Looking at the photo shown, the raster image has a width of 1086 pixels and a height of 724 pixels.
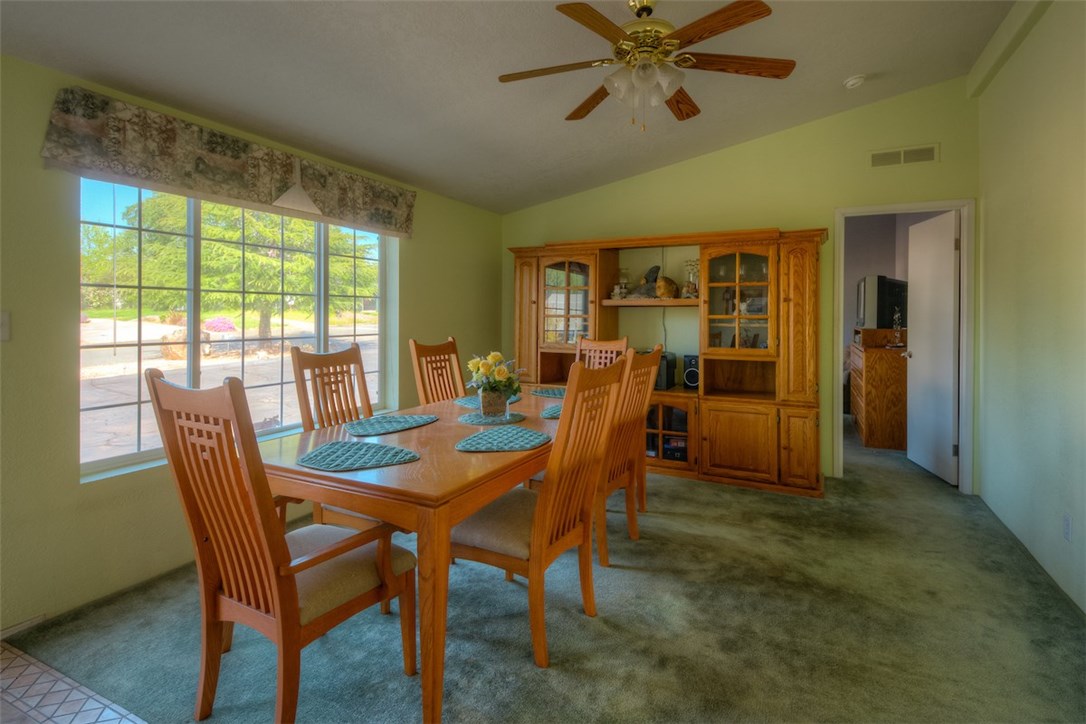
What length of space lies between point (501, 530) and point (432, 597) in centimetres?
46

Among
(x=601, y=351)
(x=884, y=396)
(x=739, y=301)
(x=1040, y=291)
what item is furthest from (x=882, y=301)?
(x=601, y=351)

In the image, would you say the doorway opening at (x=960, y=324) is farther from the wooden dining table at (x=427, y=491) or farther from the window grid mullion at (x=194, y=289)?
the window grid mullion at (x=194, y=289)

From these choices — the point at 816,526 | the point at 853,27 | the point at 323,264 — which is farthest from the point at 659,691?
the point at 853,27

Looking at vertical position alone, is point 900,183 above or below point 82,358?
above

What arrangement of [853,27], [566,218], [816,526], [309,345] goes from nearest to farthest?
[853,27] < [816,526] < [309,345] < [566,218]

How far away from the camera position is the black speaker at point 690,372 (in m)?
4.10

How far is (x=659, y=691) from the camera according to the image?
1.67 m

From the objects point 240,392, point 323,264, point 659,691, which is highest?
point 323,264

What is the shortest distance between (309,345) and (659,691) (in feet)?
8.87

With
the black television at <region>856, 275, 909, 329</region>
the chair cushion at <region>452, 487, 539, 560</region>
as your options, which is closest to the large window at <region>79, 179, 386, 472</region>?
the chair cushion at <region>452, 487, 539, 560</region>

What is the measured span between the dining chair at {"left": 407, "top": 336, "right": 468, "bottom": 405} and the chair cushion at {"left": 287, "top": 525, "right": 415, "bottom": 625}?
4.30 feet

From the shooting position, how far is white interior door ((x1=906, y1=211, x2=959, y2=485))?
3.75 m

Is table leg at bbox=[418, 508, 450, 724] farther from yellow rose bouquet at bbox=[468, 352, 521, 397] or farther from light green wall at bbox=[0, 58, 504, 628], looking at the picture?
light green wall at bbox=[0, 58, 504, 628]

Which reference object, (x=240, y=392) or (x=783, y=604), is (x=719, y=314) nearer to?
(x=783, y=604)
